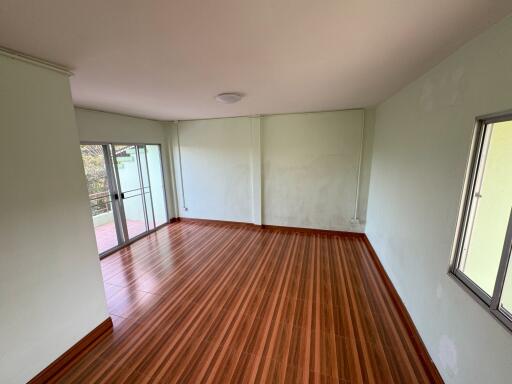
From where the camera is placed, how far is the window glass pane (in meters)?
1.12

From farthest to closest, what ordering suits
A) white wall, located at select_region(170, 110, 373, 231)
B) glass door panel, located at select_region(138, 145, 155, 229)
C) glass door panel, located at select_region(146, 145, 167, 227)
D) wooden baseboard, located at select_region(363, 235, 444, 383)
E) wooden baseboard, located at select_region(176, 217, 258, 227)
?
wooden baseboard, located at select_region(176, 217, 258, 227) → glass door panel, located at select_region(146, 145, 167, 227) → glass door panel, located at select_region(138, 145, 155, 229) → white wall, located at select_region(170, 110, 373, 231) → wooden baseboard, located at select_region(363, 235, 444, 383)

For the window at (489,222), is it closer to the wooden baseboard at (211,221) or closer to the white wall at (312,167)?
the white wall at (312,167)

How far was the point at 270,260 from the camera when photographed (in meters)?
3.28

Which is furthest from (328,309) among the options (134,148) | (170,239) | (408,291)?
(134,148)

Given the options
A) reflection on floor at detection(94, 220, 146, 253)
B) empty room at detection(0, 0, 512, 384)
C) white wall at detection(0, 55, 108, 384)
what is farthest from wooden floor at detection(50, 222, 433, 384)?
reflection on floor at detection(94, 220, 146, 253)

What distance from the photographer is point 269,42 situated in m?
1.34

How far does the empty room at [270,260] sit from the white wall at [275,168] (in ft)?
2.52

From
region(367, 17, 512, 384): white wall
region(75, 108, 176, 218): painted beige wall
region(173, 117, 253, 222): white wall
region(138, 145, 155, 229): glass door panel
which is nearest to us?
region(367, 17, 512, 384): white wall

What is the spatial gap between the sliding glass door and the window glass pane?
4.66m

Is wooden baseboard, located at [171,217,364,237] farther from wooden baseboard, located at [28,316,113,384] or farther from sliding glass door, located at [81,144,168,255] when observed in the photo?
wooden baseboard, located at [28,316,113,384]

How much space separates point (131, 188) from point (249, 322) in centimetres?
352

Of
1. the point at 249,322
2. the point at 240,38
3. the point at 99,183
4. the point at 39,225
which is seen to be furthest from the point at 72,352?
the point at 240,38

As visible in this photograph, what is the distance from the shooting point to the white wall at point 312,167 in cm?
385

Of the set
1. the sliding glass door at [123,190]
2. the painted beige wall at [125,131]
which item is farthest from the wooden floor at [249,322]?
the painted beige wall at [125,131]
